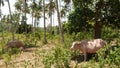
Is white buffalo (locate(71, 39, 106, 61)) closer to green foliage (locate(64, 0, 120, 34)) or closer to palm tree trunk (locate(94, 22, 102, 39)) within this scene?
green foliage (locate(64, 0, 120, 34))

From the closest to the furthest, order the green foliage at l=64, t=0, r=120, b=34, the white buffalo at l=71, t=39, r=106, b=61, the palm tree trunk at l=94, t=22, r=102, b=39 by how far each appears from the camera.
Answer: the white buffalo at l=71, t=39, r=106, b=61, the green foliage at l=64, t=0, r=120, b=34, the palm tree trunk at l=94, t=22, r=102, b=39

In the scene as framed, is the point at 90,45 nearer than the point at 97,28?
Yes

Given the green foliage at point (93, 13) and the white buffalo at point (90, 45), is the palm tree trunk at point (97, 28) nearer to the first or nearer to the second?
the green foliage at point (93, 13)

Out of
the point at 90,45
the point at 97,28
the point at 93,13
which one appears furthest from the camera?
the point at 97,28

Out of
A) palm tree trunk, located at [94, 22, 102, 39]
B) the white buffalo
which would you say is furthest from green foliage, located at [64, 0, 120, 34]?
the white buffalo

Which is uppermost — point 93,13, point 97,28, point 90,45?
point 93,13

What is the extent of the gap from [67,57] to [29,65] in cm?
300

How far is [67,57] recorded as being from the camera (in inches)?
542

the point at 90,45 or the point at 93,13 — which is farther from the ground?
the point at 93,13

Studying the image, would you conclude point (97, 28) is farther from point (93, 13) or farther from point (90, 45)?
point (90, 45)

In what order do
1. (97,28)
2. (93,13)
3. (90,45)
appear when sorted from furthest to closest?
Answer: (97,28) < (93,13) < (90,45)

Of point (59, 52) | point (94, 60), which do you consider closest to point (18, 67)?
point (59, 52)

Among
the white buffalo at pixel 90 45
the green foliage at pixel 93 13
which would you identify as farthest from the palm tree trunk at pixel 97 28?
the white buffalo at pixel 90 45

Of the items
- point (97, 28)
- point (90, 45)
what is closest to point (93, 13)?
point (97, 28)
